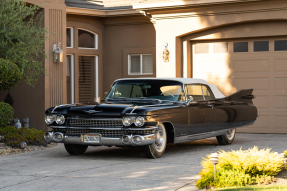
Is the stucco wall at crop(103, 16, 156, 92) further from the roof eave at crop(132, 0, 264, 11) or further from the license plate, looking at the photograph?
the license plate

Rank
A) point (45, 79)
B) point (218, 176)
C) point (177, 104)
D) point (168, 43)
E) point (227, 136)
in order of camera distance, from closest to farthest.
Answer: point (218, 176) < point (177, 104) < point (227, 136) < point (45, 79) < point (168, 43)

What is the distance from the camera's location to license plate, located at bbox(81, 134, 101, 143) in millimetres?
7868

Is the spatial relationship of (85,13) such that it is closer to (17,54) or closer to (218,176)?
(17,54)

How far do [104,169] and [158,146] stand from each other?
148 centimetres

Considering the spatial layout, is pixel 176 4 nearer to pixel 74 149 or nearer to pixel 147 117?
pixel 74 149

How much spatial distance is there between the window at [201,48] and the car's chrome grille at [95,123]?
22.4 feet

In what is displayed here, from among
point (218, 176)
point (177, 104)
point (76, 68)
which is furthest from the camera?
point (76, 68)

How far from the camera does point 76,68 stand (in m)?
15.2

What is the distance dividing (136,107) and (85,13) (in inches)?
308

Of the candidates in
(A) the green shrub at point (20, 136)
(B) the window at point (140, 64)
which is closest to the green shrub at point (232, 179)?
(A) the green shrub at point (20, 136)

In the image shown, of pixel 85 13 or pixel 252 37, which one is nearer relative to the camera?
pixel 252 37

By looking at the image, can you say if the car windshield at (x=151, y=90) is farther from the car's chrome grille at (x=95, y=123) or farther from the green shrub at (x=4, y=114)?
the green shrub at (x=4, y=114)

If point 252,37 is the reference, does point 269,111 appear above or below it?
below

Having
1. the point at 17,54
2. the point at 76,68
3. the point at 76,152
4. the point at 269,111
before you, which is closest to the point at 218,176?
the point at 76,152
